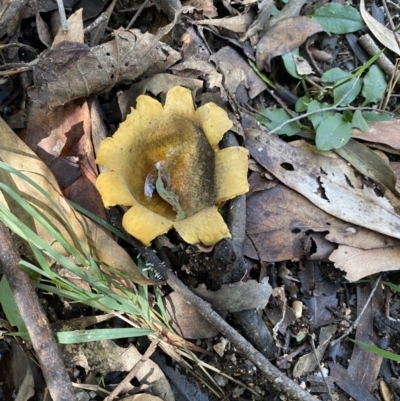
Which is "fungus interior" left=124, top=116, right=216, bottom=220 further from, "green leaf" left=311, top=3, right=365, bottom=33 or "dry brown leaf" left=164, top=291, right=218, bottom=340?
"green leaf" left=311, top=3, right=365, bottom=33

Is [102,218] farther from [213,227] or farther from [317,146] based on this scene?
[317,146]

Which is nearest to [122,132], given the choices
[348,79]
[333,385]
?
[348,79]

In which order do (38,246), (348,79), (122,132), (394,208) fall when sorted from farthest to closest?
1. (348,79)
2. (394,208)
3. (122,132)
4. (38,246)

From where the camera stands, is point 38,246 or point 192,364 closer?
point 38,246

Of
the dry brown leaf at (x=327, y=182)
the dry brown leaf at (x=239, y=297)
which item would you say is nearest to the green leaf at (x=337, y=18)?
the dry brown leaf at (x=327, y=182)

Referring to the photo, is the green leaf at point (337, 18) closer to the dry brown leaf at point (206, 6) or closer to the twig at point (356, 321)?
the dry brown leaf at point (206, 6)

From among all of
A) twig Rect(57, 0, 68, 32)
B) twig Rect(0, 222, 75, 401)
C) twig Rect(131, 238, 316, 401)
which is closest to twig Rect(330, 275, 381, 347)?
twig Rect(131, 238, 316, 401)

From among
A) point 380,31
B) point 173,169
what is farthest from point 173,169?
point 380,31

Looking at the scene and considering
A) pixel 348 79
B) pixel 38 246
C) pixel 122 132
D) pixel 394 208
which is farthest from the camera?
pixel 348 79
